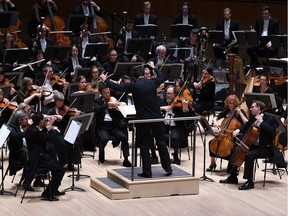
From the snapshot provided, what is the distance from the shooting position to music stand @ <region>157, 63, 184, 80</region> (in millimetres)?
13984

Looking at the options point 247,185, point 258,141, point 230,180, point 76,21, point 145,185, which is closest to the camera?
point 145,185

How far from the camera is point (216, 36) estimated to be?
53.6ft

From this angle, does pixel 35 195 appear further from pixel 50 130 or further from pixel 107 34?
pixel 107 34

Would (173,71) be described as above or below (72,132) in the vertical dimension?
above

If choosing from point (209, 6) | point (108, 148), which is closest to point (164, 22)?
point (209, 6)

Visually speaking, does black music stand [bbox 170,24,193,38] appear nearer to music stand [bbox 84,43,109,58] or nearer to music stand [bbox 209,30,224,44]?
music stand [bbox 209,30,224,44]

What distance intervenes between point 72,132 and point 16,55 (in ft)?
14.4

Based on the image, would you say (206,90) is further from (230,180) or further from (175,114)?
(230,180)

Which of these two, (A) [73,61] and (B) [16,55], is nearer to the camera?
(B) [16,55]

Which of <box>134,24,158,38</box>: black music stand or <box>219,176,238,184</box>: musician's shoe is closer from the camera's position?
<box>219,176,238,184</box>: musician's shoe

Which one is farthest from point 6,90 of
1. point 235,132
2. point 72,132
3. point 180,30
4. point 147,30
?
point 180,30

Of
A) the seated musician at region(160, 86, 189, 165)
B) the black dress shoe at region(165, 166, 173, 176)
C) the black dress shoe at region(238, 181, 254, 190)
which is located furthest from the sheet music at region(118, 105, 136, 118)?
the black dress shoe at region(238, 181, 254, 190)

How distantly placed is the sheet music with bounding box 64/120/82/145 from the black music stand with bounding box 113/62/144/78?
4.05 m

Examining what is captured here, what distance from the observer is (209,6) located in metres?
19.9
